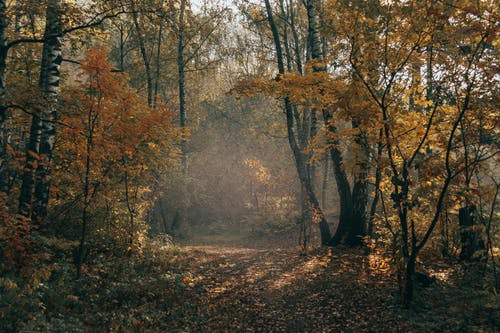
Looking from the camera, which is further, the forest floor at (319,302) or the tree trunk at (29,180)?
the tree trunk at (29,180)

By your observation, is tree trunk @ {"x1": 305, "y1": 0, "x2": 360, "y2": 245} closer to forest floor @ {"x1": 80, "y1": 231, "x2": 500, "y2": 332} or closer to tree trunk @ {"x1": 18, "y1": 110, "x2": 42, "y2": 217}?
forest floor @ {"x1": 80, "y1": 231, "x2": 500, "y2": 332}

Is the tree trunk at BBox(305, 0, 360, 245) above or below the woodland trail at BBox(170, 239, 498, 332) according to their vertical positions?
above

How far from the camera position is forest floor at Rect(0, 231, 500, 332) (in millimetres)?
5883

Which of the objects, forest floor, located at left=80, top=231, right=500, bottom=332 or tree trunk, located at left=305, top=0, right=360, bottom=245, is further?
tree trunk, located at left=305, top=0, right=360, bottom=245

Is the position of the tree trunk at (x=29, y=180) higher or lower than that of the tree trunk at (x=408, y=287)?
higher

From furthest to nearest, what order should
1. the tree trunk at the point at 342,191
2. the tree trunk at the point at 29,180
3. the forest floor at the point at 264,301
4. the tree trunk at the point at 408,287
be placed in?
the tree trunk at the point at 342,191, the tree trunk at the point at 29,180, the tree trunk at the point at 408,287, the forest floor at the point at 264,301

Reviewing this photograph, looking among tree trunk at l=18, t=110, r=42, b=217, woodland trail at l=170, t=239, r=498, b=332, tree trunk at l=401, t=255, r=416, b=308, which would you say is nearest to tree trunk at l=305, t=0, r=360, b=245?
woodland trail at l=170, t=239, r=498, b=332

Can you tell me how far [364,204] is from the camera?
38.1ft

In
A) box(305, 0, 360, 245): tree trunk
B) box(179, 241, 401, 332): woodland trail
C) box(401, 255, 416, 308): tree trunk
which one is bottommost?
box(179, 241, 401, 332): woodland trail

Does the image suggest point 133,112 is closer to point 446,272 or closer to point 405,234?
point 405,234

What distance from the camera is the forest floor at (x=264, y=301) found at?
5.88 m

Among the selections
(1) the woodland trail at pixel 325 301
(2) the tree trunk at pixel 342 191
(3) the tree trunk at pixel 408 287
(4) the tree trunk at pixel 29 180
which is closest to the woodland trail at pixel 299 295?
(1) the woodland trail at pixel 325 301

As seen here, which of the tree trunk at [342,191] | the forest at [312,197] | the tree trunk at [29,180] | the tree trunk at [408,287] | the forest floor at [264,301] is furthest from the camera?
the tree trunk at [342,191]

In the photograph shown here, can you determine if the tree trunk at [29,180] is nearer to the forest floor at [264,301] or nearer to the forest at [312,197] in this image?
the forest at [312,197]
